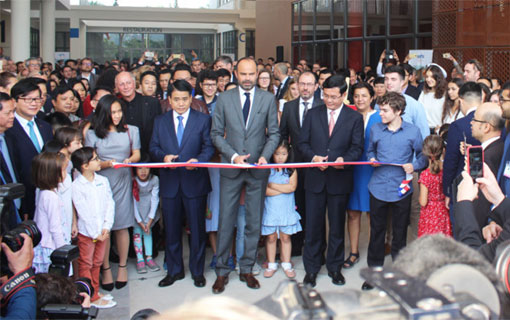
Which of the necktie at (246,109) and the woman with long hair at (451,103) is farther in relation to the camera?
the woman with long hair at (451,103)

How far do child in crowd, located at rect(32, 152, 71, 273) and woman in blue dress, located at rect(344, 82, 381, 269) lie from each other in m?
2.78

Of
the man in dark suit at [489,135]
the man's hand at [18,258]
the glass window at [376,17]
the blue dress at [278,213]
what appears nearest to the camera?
the man's hand at [18,258]

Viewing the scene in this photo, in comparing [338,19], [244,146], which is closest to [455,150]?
[244,146]

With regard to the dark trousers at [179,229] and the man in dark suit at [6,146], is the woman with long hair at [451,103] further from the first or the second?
the man in dark suit at [6,146]

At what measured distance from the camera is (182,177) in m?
5.17

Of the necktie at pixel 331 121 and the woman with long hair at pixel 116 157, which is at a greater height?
the necktie at pixel 331 121

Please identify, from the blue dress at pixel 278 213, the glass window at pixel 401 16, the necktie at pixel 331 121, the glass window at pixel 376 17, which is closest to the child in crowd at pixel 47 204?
the blue dress at pixel 278 213

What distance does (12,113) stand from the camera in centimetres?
412

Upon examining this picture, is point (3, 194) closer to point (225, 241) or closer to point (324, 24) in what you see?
point (225, 241)

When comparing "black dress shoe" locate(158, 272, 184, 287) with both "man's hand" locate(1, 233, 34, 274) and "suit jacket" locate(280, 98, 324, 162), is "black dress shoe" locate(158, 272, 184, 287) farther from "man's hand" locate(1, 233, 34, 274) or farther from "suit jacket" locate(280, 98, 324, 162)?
"man's hand" locate(1, 233, 34, 274)

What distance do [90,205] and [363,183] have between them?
2.60 metres

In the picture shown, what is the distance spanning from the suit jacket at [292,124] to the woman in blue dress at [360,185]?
462mm

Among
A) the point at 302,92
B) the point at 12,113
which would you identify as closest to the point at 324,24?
the point at 302,92

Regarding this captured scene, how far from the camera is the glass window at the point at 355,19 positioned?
17.2m
